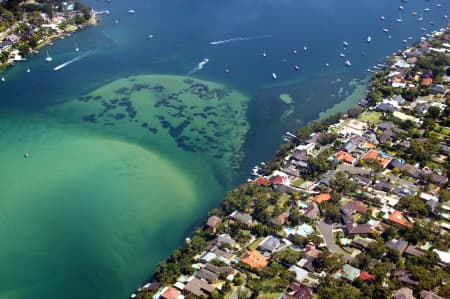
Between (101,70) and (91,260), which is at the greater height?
(101,70)

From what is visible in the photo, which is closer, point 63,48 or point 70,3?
point 63,48

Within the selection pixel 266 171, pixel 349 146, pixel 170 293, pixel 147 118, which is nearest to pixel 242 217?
pixel 266 171

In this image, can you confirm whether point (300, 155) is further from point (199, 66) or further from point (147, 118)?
point (199, 66)

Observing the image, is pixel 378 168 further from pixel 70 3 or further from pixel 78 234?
pixel 70 3

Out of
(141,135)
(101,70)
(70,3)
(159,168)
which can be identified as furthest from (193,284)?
(70,3)

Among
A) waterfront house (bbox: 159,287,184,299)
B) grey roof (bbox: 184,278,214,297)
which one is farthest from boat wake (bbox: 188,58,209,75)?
waterfront house (bbox: 159,287,184,299)

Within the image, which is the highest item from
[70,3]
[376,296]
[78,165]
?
[70,3]

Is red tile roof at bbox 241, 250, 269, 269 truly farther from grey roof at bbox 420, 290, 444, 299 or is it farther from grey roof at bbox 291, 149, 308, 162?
grey roof at bbox 291, 149, 308, 162

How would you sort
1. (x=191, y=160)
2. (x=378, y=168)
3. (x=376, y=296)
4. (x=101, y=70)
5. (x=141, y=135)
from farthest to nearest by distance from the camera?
1. (x=101, y=70)
2. (x=141, y=135)
3. (x=191, y=160)
4. (x=378, y=168)
5. (x=376, y=296)
